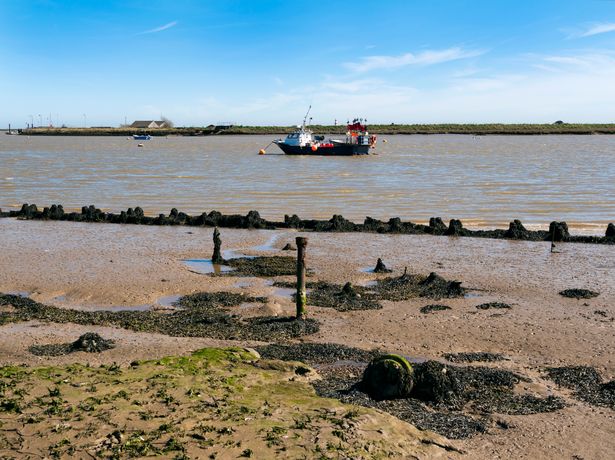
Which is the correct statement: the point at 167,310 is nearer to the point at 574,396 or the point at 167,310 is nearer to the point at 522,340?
the point at 522,340

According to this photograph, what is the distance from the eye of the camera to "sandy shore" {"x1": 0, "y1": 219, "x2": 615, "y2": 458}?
31.3 ft

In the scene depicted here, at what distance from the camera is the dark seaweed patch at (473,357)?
11570mm

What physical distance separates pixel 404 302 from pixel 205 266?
259 inches

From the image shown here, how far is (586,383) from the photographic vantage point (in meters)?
10.4

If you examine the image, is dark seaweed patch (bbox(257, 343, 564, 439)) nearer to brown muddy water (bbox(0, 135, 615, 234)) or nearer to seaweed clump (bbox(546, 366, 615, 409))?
seaweed clump (bbox(546, 366, 615, 409))

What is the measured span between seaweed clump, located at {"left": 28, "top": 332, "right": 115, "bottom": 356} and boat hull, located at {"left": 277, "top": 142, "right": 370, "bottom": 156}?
7617cm

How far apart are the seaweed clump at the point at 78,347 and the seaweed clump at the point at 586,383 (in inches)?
296

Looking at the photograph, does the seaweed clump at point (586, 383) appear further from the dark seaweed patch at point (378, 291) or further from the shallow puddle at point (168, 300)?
the shallow puddle at point (168, 300)

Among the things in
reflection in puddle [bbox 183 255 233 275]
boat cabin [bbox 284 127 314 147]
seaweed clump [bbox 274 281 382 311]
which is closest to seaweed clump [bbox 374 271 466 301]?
seaweed clump [bbox 274 281 382 311]

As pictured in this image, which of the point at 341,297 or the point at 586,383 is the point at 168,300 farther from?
the point at 586,383

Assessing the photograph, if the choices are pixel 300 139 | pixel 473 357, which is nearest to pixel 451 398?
pixel 473 357

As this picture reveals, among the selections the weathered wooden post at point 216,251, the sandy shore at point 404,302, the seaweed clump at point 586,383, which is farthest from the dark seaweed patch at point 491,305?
the weathered wooden post at point 216,251

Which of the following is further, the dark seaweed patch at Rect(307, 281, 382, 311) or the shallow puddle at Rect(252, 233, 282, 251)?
the shallow puddle at Rect(252, 233, 282, 251)

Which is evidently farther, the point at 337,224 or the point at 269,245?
the point at 337,224
